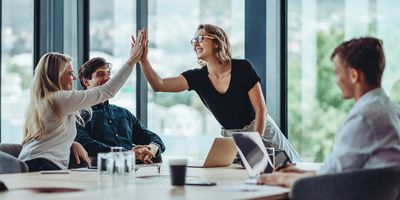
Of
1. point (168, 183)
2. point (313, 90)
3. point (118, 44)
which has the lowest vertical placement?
point (168, 183)

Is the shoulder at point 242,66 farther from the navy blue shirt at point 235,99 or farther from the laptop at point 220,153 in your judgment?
the laptop at point 220,153

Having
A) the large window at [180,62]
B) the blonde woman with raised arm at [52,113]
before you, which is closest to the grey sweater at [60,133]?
the blonde woman with raised arm at [52,113]

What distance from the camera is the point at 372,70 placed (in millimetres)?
2771

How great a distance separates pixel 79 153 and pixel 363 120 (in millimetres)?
2208

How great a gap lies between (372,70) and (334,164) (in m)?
→ 0.42

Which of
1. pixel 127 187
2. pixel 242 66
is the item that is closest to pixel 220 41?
pixel 242 66

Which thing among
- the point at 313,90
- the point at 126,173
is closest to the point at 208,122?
the point at 313,90

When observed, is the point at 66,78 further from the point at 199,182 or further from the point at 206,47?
the point at 199,182

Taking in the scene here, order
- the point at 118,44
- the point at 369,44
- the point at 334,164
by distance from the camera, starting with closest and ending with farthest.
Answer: the point at 334,164, the point at 369,44, the point at 118,44

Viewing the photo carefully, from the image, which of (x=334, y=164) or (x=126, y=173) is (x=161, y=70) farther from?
(x=334, y=164)

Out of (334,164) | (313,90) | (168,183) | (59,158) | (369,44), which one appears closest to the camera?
(334,164)

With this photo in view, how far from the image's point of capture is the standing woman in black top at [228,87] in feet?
15.3

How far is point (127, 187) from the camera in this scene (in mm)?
2826

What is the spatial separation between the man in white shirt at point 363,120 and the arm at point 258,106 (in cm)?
163
